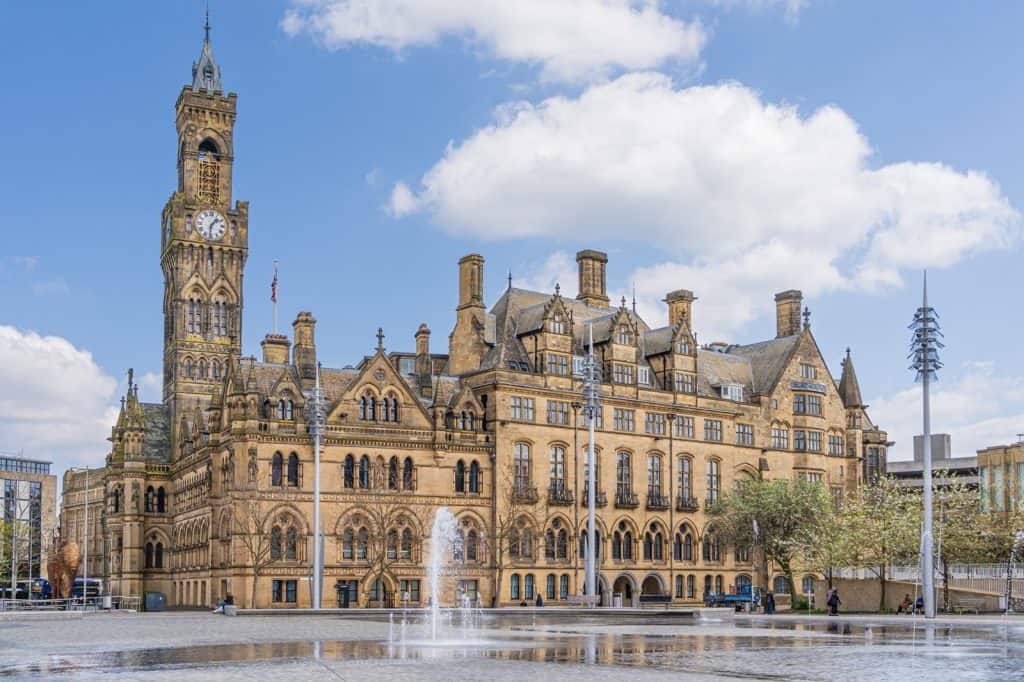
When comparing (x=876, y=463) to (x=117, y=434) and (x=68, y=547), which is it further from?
(x=68, y=547)

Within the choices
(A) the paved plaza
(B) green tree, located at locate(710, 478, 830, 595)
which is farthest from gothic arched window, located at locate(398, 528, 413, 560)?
(A) the paved plaza

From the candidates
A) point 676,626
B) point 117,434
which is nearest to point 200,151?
point 117,434

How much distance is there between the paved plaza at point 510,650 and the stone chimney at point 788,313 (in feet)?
163

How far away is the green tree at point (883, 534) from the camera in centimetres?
7319

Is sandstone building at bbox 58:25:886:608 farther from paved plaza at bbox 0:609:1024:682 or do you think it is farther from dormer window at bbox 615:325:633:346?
paved plaza at bbox 0:609:1024:682

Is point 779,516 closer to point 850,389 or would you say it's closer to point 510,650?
point 850,389

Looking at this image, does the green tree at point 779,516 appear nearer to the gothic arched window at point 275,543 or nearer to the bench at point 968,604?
the bench at point 968,604

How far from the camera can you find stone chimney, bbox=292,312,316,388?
8156 cm

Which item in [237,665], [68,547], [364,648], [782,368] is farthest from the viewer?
[68,547]

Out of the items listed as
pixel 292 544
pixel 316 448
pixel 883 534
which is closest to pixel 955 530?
pixel 883 534

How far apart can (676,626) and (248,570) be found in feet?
105

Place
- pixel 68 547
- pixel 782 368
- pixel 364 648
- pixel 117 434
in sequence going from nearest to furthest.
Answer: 1. pixel 364 648
2. pixel 782 368
3. pixel 117 434
4. pixel 68 547

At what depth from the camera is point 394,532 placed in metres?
79.3

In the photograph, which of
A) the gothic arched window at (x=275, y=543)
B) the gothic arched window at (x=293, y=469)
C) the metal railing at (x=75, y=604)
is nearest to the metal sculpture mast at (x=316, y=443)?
the gothic arched window at (x=275, y=543)
